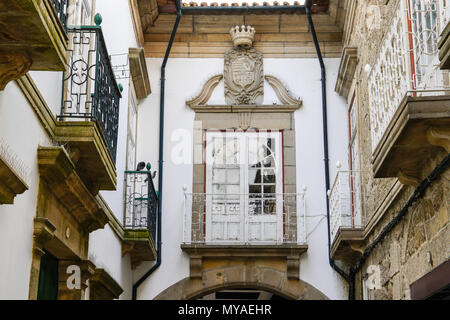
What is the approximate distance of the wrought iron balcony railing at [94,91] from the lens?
282 inches

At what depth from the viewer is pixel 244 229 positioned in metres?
12.0

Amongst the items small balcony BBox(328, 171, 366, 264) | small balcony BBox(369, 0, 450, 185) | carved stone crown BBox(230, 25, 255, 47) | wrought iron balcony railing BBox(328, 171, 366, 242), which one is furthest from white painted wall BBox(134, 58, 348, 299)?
small balcony BBox(369, 0, 450, 185)

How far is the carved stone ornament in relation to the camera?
12.9 m

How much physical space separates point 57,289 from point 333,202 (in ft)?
14.9

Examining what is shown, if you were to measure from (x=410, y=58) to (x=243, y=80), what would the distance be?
6188 mm

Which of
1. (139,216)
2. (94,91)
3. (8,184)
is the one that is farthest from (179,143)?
(8,184)

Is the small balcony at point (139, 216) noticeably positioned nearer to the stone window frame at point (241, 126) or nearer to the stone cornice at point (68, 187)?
the stone window frame at point (241, 126)

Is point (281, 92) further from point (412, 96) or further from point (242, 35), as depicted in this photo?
point (412, 96)

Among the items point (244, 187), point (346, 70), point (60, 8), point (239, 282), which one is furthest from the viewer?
point (244, 187)

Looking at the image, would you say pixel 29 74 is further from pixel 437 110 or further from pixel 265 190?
pixel 265 190

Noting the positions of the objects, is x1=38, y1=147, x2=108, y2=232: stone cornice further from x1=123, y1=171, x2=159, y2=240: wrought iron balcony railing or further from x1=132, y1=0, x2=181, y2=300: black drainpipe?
x1=132, y1=0, x2=181, y2=300: black drainpipe

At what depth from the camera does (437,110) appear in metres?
6.03

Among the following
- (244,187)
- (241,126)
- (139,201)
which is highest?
(241,126)

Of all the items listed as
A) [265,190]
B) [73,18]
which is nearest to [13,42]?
[73,18]
